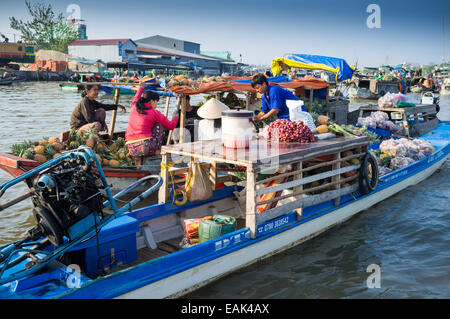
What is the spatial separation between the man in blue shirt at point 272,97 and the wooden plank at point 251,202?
2.46 metres

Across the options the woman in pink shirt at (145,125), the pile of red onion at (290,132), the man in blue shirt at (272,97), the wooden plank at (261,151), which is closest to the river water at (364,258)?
the wooden plank at (261,151)

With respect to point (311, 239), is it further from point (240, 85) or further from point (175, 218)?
point (240, 85)

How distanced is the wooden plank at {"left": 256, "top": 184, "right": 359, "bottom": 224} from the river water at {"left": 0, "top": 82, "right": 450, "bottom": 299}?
702 millimetres

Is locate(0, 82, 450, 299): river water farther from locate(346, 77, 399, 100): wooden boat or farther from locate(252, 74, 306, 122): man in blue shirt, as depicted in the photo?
locate(346, 77, 399, 100): wooden boat

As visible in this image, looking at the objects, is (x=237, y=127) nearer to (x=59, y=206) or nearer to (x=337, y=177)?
(x=337, y=177)

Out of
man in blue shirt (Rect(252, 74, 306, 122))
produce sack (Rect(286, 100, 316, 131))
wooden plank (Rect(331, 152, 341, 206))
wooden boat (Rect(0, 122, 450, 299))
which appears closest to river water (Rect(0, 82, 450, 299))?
wooden boat (Rect(0, 122, 450, 299))

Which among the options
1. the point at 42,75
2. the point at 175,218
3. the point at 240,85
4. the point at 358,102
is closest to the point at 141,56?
the point at 42,75

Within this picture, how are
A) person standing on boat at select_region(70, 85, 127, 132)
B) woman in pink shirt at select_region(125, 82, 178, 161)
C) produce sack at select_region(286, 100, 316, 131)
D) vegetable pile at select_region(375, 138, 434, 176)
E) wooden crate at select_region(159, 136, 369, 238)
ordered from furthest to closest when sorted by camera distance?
vegetable pile at select_region(375, 138, 434, 176) < person standing on boat at select_region(70, 85, 127, 132) < woman in pink shirt at select_region(125, 82, 178, 161) < produce sack at select_region(286, 100, 316, 131) < wooden crate at select_region(159, 136, 369, 238)

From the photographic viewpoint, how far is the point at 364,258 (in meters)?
5.79

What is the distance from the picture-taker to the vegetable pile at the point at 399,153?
848cm

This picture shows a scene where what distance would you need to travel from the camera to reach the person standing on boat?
8.18 m

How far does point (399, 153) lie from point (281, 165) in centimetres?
523

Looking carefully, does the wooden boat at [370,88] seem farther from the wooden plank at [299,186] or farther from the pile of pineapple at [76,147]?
the wooden plank at [299,186]

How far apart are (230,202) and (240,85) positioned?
3.55 m
